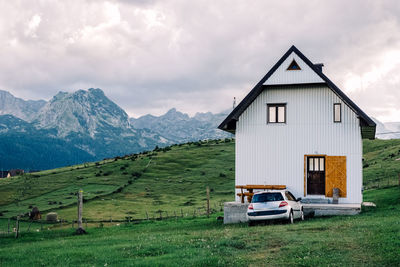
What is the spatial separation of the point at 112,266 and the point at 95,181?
82026 millimetres

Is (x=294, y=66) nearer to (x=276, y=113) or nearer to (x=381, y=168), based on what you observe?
(x=276, y=113)

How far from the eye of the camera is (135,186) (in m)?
88.2

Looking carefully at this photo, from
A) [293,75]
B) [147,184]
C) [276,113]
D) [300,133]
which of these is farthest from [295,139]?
[147,184]

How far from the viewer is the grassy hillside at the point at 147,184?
63.7 metres

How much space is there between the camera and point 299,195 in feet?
99.5

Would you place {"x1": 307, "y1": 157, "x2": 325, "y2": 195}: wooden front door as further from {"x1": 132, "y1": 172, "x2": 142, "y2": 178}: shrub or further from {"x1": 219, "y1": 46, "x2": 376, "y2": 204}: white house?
{"x1": 132, "y1": 172, "x2": 142, "y2": 178}: shrub

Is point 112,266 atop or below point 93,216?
atop

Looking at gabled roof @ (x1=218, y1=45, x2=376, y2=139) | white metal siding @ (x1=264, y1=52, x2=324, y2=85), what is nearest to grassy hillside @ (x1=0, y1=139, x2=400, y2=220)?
gabled roof @ (x1=218, y1=45, x2=376, y2=139)

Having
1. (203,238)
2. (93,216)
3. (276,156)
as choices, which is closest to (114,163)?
(93,216)

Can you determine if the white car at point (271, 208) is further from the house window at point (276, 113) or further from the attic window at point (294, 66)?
the attic window at point (294, 66)

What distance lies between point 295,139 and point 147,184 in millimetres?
62630

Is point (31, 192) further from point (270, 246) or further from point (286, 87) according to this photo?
point (270, 246)

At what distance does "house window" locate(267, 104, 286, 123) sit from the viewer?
103 feet

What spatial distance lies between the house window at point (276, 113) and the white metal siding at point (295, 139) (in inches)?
11.2
